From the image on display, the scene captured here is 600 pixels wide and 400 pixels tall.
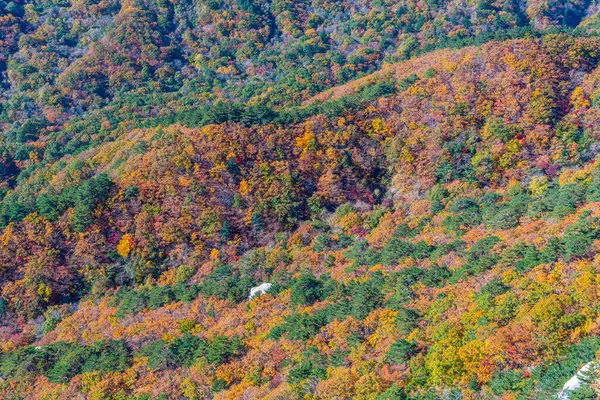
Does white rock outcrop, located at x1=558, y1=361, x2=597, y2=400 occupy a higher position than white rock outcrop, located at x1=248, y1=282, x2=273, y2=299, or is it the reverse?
white rock outcrop, located at x1=558, y1=361, x2=597, y2=400

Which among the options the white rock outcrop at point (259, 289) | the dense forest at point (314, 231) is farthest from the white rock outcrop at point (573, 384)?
the white rock outcrop at point (259, 289)

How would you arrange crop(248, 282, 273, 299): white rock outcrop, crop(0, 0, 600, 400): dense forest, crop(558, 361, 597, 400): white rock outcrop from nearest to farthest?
crop(558, 361, 597, 400): white rock outcrop → crop(0, 0, 600, 400): dense forest → crop(248, 282, 273, 299): white rock outcrop

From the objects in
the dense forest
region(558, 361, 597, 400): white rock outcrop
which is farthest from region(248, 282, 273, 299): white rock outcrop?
region(558, 361, 597, 400): white rock outcrop

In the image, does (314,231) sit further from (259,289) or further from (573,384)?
(573,384)

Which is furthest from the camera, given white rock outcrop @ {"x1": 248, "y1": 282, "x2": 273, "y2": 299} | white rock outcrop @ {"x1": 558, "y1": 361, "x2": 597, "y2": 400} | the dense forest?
white rock outcrop @ {"x1": 248, "y1": 282, "x2": 273, "y2": 299}

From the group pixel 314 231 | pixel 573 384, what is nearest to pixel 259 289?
pixel 314 231

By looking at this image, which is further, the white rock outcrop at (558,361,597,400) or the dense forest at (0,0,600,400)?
the dense forest at (0,0,600,400)

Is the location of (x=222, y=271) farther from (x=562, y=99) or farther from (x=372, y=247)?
(x=562, y=99)

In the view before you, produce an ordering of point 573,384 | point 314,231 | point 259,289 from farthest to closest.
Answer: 1. point 314,231
2. point 259,289
3. point 573,384

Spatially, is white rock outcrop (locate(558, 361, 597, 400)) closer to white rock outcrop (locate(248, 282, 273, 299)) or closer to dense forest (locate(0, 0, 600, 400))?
dense forest (locate(0, 0, 600, 400))
